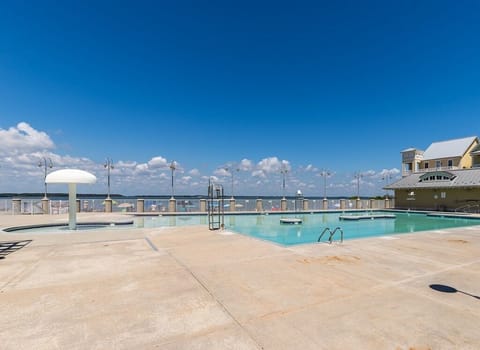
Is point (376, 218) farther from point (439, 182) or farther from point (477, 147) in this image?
point (477, 147)

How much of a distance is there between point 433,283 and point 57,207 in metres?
26.7

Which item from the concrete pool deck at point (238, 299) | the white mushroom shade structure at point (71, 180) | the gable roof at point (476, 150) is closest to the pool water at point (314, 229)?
the concrete pool deck at point (238, 299)

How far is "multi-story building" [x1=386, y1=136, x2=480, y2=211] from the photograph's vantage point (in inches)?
1038

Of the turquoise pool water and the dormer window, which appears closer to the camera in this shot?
the turquoise pool water

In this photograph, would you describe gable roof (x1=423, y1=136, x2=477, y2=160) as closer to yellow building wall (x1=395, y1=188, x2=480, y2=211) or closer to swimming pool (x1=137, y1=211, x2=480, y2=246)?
yellow building wall (x1=395, y1=188, x2=480, y2=211)

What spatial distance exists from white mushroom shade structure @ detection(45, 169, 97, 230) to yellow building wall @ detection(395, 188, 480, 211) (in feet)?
114

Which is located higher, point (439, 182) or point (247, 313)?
point (439, 182)

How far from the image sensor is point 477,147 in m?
32.1

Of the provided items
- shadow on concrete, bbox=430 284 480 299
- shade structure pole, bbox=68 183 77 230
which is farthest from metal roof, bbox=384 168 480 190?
shade structure pole, bbox=68 183 77 230

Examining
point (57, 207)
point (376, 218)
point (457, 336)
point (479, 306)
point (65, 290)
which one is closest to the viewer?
point (457, 336)

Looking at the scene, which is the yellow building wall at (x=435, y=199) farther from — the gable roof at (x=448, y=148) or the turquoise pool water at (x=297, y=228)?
the gable roof at (x=448, y=148)

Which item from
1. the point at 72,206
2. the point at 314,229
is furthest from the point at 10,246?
the point at 314,229

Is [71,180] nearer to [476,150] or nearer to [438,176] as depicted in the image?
[438,176]

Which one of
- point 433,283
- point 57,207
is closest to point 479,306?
point 433,283
